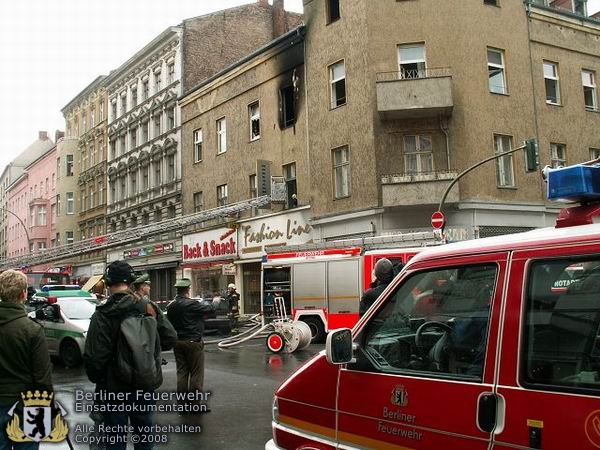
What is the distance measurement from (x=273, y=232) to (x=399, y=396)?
24.0 metres

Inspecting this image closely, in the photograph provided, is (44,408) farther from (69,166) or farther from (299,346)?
(69,166)

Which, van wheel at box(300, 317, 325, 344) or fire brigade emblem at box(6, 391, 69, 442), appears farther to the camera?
van wheel at box(300, 317, 325, 344)

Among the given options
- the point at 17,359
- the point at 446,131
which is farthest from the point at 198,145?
the point at 17,359

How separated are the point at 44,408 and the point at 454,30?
841 inches

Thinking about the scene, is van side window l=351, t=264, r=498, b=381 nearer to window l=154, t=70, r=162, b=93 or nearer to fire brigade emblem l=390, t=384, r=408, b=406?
fire brigade emblem l=390, t=384, r=408, b=406

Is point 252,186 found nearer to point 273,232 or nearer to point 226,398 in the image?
point 273,232

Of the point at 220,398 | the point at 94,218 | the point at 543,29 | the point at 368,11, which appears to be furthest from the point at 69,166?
the point at 220,398

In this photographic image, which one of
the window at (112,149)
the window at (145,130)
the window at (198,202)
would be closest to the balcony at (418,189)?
the window at (198,202)

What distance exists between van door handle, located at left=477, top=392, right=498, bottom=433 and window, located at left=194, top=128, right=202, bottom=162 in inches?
1262

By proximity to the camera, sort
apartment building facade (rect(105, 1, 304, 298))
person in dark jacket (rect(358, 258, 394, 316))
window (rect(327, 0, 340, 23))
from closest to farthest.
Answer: person in dark jacket (rect(358, 258, 394, 316)) → window (rect(327, 0, 340, 23)) → apartment building facade (rect(105, 1, 304, 298))

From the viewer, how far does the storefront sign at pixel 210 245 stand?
29822 millimetres

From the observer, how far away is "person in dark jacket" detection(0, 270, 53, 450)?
3900 millimetres

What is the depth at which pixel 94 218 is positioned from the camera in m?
49.4

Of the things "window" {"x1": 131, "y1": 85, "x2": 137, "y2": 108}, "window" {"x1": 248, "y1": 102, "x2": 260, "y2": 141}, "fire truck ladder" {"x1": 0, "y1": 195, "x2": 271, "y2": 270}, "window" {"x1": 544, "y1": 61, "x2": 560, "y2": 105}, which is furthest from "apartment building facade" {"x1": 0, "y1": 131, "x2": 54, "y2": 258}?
"window" {"x1": 544, "y1": 61, "x2": 560, "y2": 105}
